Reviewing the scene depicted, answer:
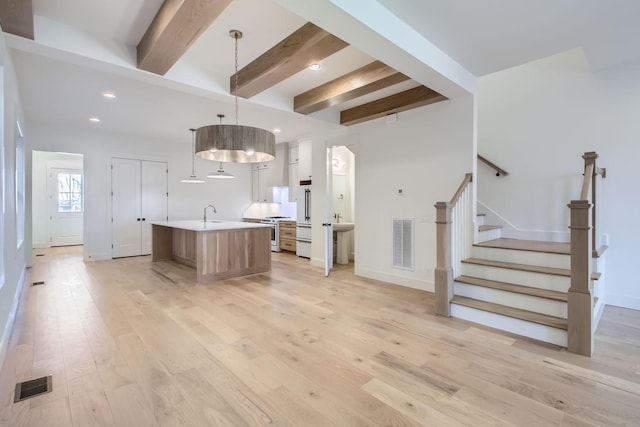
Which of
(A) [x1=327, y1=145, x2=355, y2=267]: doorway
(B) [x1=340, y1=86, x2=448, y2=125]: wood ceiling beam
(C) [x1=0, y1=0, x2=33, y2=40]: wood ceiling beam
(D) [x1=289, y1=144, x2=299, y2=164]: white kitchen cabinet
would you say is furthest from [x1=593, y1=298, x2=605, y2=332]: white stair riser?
(D) [x1=289, y1=144, x2=299, y2=164]: white kitchen cabinet

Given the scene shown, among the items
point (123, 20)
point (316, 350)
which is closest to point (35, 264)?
point (123, 20)

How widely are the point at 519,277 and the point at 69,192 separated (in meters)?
11.2

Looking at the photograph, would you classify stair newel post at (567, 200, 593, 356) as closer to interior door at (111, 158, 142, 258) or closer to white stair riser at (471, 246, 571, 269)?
white stair riser at (471, 246, 571, 269)

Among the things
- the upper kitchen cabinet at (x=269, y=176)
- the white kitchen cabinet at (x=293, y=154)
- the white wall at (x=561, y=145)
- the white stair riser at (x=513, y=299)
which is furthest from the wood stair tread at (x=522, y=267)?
the upper kitchen cabinet at (x=269, y=176)

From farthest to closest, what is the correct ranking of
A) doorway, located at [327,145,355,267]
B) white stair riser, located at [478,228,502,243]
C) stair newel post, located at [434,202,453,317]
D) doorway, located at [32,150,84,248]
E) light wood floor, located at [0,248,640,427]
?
doorway, located at [32,150,84,248]
doorway, located at [327,145,355,267]
white stair riser, located at [478,228,502,243]
stair newel post, located at [434,202,453,317]
light wood floor, located at [0,248,640,427]

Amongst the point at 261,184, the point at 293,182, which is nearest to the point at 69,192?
the point at 261,184

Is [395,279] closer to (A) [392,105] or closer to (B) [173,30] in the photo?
(A) [392,105]

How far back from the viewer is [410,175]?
4.48 metres

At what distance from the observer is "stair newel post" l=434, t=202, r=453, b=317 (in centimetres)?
329

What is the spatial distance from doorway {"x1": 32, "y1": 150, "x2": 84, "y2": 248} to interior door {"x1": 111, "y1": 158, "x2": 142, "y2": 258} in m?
2.13

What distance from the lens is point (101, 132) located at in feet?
22.0

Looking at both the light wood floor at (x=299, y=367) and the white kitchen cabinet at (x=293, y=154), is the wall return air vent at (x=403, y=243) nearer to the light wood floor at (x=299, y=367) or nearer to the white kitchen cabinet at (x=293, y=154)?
the light wood floor at (x=299, y=367)

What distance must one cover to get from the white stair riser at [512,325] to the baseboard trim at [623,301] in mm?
1775

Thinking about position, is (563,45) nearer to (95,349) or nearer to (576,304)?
(576,304)
